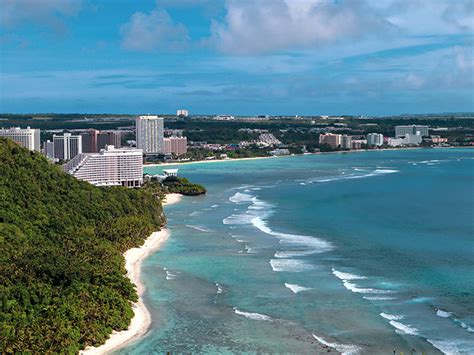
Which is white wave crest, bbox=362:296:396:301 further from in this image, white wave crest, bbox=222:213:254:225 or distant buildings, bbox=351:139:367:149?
distant buildings, bbox=351:139:367:149

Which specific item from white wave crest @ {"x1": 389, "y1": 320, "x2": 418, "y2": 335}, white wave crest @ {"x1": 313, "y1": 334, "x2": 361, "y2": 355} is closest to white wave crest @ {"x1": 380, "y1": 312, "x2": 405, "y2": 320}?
white wave crest @ {"x1": 389, "y1": 320, "x2": 418, "y2": 335}

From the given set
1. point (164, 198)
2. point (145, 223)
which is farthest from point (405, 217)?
point (164, 198)

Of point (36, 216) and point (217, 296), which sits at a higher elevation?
point (36, 216)

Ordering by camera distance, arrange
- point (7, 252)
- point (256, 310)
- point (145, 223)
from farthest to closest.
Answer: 1. point (145, 223)
2. point (7, 252)
3. point (256, 310)

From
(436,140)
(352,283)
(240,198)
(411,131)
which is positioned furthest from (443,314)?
(411,131)

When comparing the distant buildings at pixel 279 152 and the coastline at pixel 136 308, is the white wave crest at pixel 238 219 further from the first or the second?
the distant buildings at pixel 279 152

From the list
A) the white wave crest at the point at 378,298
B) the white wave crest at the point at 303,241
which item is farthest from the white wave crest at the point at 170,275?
the white wave crest at the point at 378,298

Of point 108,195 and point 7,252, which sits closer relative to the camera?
point 7,252

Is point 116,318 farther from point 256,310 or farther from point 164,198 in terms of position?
point 164,198
